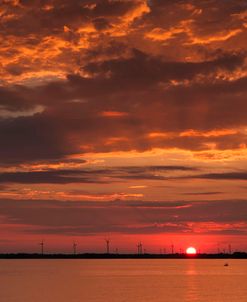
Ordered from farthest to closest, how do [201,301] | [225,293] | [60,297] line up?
[225,293] → [60,297] → [201,301]

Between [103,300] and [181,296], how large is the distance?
20.8m

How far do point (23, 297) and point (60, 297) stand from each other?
7.81m

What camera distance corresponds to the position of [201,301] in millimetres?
122312

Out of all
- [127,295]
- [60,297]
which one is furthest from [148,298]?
[60,297]

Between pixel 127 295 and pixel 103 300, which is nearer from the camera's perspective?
pixel 103 300

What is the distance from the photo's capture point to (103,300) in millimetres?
123062

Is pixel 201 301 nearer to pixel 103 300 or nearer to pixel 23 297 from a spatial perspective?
pixel 103 300

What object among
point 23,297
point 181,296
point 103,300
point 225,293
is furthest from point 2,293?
point 225,293

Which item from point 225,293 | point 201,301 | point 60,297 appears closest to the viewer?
point 201,301

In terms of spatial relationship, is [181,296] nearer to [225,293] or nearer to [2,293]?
[225,293]

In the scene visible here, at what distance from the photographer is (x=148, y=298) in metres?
129

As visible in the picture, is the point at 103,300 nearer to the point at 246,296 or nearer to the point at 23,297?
the point at 23,297

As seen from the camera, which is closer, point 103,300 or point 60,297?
point 103,300

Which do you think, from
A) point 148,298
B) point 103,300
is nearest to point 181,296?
point 148,298
